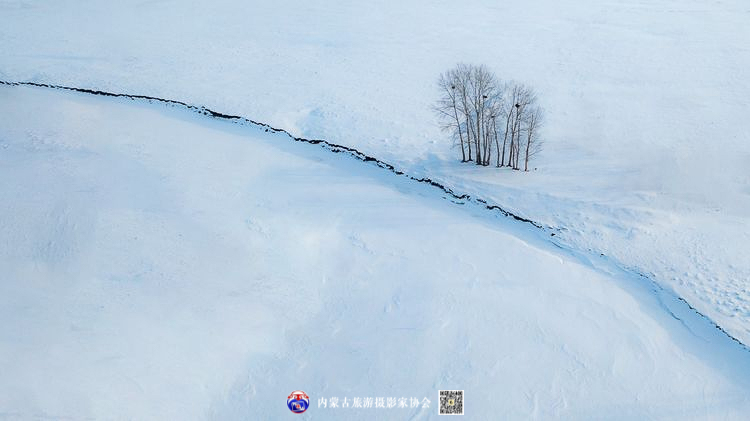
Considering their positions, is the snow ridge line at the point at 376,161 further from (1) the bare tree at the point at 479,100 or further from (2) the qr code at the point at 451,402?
(2) the qr code at the point at 451,402

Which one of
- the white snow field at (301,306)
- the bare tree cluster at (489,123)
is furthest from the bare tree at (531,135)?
the white snow field at (301,306)

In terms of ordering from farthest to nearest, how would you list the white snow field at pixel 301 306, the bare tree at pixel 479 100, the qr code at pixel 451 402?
the bare tree at pixel 479 100
the white snow field at pixel 301 306
the qr code at pixel 451 402

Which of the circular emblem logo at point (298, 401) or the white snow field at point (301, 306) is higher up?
the white snow field at point (301, 306)

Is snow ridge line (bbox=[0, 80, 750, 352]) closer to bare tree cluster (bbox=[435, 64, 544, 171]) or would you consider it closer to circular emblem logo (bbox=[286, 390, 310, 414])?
bare tree cluster (bbox=[435, 64, 544, 171])

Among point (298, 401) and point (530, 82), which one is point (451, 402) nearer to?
point (298, 401)

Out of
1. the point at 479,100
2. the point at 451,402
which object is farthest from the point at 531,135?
the point at 451,402

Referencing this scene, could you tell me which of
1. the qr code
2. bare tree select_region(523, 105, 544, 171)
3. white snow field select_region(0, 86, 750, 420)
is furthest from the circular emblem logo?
bare tree select_region(523, 105, 544, 171)

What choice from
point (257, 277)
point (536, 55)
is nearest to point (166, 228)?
point (257, 277)

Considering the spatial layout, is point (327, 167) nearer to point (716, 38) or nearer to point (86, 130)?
point (86, 130)
